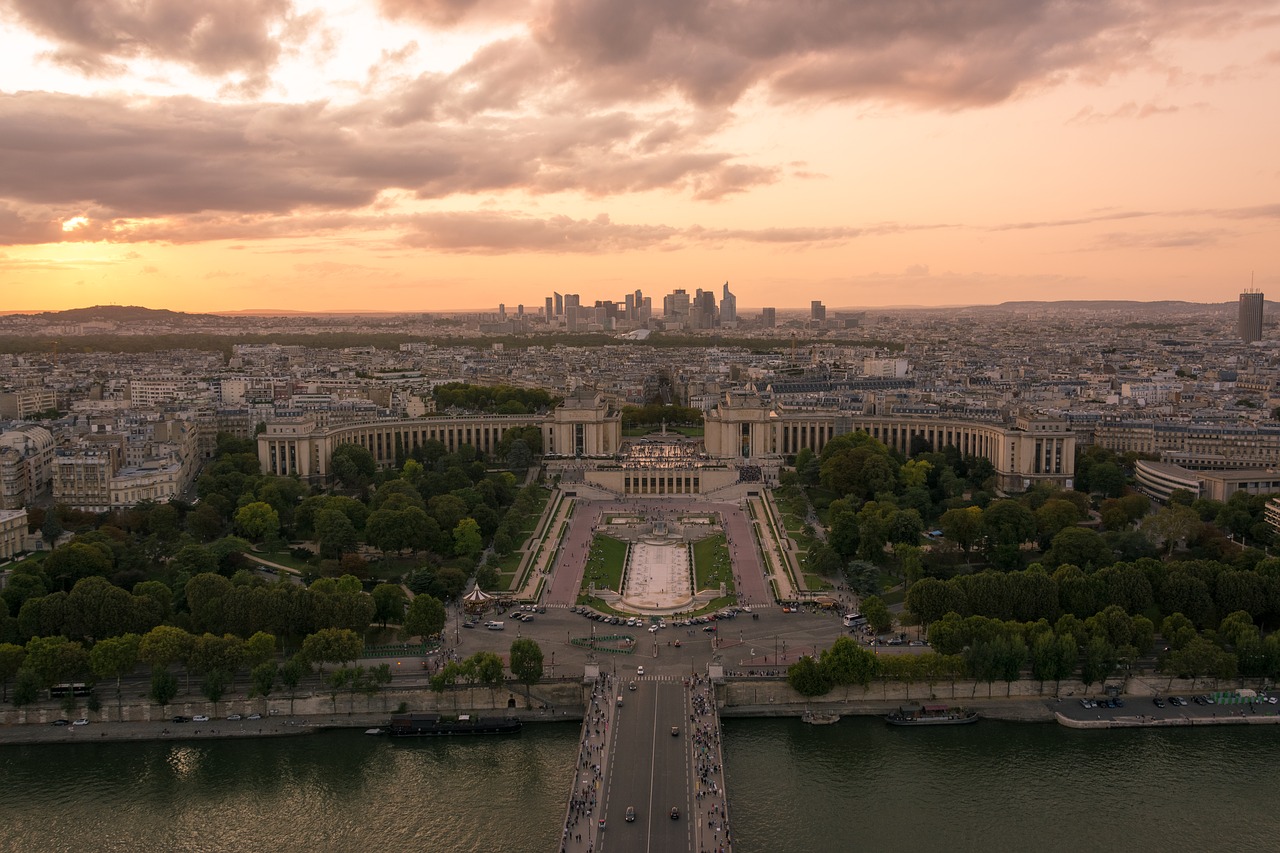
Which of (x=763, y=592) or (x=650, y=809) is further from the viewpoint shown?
(x=763, y=592)

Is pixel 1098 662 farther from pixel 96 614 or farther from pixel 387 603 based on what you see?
pixel 96 614

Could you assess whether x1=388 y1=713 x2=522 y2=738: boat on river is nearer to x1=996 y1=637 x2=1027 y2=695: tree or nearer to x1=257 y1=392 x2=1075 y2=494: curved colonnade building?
x1=996 y1=637 x2=1027 y2=695: tree

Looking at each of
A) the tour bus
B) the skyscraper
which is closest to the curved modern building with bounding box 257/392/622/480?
the tour bus

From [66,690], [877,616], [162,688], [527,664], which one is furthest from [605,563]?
[66,690]

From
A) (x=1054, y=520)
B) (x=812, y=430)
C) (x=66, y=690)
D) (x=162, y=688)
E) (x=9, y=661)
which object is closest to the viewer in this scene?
(x=162, y=688)

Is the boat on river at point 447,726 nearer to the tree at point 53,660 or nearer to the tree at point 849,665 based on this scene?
the tree at point 849,665

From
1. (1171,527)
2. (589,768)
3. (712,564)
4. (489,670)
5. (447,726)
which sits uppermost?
(1171,527)

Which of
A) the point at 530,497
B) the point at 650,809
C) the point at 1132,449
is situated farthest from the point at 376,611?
the point at 1132,449

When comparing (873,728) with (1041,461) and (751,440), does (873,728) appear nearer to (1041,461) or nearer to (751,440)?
(1041,461)
